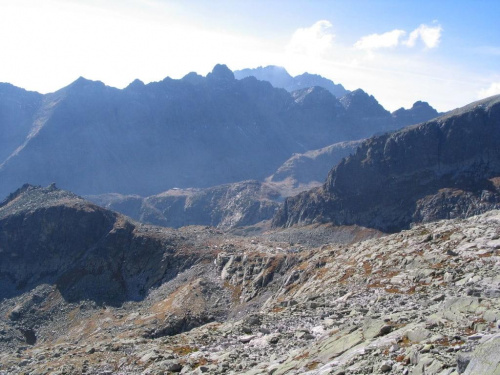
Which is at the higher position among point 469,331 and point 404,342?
point 469,331

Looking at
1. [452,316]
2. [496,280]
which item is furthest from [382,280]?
[452,316]

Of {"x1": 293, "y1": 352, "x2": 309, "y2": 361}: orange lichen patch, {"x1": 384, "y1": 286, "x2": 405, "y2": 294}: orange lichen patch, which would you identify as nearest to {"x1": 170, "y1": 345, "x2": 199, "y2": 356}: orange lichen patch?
{"x1": 293, "y1": 352, "x2": 309, "y2": 361}: orange lichen patch

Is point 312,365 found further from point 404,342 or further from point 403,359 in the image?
point 403,359

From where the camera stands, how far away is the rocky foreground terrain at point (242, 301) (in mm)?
23922

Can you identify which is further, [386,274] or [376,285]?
[386,274]

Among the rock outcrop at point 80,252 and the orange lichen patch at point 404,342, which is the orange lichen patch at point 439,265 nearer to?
the orange lichen patch at point 404,342

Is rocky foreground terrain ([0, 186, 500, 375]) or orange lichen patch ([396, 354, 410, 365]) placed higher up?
orange lichen patch ([396, 354, 410, 365])

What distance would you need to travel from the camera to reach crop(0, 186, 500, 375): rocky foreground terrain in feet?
78.5

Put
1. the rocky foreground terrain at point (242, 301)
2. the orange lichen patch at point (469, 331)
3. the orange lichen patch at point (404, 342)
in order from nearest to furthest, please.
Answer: the orange lichen patch at point (469, 331)
the orange lichen patch at point (404, 342)
the rocky foreground terrain at point (242, 301)

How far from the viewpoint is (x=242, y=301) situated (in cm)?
8375

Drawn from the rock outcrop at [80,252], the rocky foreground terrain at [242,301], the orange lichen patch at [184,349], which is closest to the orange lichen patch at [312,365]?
the rocky foreground terrain at [242,301]

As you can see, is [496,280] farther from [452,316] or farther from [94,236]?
[94,236]

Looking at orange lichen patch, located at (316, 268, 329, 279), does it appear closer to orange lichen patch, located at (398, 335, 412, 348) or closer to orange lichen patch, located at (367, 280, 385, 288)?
orange lichen patch, located at (367, 280, 385, 288)

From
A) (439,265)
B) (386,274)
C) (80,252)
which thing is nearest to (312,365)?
(439,265)
